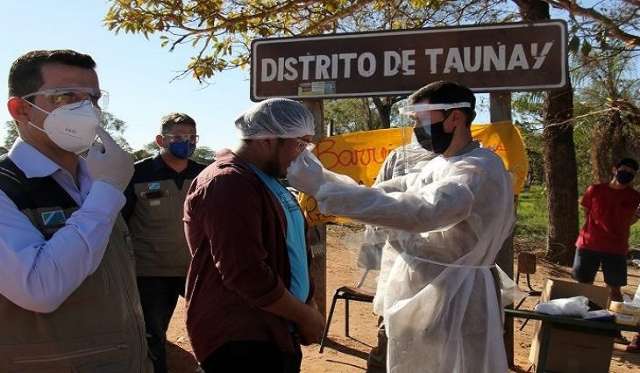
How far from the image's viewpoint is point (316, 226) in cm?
515

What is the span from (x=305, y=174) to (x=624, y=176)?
4.66m

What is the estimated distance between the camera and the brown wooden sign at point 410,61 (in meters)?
3.86

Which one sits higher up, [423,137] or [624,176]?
[423,137]

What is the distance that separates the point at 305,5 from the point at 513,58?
272 cm

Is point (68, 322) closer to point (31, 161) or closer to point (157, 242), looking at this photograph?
point (31, 161)

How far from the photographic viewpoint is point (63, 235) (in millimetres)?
1334

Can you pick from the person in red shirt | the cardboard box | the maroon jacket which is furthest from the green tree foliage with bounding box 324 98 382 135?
the maroon jacket

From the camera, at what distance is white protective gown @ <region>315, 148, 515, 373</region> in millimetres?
2348

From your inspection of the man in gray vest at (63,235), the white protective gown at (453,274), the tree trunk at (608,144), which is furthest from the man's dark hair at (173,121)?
the tree trunk at (608,144)

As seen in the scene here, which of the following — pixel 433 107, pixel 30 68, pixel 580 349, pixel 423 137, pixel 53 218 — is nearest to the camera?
pixel 53 218

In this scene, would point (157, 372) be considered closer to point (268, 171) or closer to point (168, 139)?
point (168, 139)

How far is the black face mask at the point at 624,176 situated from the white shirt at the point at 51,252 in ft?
18.2

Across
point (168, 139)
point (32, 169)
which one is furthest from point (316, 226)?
point (32, 169)

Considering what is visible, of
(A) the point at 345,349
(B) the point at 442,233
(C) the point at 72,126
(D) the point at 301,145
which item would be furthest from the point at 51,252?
(A) the point at 345,349
